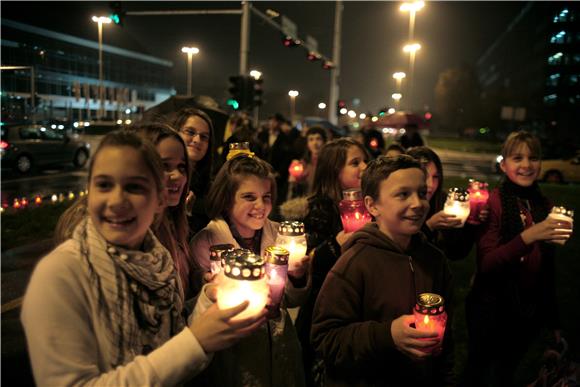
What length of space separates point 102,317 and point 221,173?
168cm

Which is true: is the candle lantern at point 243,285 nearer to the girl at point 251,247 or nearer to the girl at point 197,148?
the girl at point 251,247

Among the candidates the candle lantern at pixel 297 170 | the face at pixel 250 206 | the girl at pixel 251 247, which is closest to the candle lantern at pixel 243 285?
the girl at pixel 251 247

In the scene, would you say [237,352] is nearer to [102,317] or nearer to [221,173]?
[102,317]

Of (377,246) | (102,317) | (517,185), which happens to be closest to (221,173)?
(377,246)

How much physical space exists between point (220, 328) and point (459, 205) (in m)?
2.39

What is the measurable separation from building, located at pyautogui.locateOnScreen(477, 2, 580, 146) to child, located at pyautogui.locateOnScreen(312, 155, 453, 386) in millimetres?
8595

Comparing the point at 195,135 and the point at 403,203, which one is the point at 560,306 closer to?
the point at 403,203

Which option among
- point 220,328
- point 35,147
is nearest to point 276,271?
point 220,328

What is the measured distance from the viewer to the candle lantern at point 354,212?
10.5ft

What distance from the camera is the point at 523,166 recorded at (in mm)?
3537

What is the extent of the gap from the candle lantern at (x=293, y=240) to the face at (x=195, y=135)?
5.46 feet

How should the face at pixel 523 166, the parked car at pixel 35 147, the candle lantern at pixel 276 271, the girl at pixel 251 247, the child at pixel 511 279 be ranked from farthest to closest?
the parked car at pixel 35 147 < the face at pixel 523 166 < the child at pixel 511 279 < the girl at pixel 251 247 < the candle lantern at pixel 276 271

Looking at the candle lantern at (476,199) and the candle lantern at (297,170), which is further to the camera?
the candle lantern at (297,170)

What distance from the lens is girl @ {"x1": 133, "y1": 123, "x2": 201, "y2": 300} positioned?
2.64 meters
